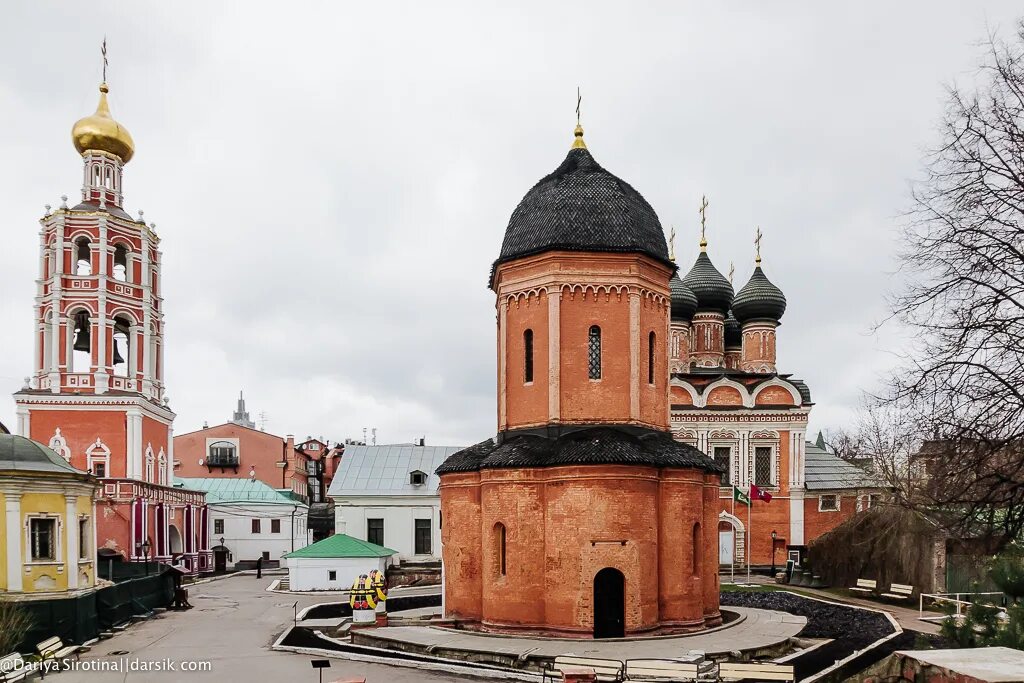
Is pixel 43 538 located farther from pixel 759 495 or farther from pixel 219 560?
Result: pixel 219 560

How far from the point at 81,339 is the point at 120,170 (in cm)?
803

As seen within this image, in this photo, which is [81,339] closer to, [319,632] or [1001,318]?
[319,632]

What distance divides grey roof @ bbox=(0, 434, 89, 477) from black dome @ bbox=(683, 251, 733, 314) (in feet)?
92.9

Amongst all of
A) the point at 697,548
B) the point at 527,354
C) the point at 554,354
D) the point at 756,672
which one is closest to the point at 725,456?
the point at 697,548

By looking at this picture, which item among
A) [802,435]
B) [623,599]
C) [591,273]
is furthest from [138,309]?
[802,435]

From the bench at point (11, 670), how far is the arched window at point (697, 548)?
13.8 m

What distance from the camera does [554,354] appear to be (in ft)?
62.9

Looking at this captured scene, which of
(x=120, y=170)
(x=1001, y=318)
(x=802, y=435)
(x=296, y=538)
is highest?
(x=120, y=170)

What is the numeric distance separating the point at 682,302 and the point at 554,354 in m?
19.7

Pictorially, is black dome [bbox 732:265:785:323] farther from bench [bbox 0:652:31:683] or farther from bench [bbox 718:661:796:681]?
bench [bbox 0:652:31:683]

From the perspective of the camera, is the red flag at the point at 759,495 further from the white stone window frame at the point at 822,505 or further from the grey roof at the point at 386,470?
the grey roof at the point at 386,470

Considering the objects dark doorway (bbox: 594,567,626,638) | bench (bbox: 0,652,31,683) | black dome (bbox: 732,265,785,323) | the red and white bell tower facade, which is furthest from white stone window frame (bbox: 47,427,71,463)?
black dome (bbox: 732,265,785,323)

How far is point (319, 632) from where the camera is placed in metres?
20.2

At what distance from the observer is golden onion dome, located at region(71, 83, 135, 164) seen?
115 feet
